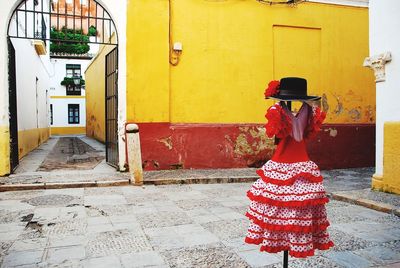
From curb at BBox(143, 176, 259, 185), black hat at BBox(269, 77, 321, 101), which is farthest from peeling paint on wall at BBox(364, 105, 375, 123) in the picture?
black hat at BBox(269, 77, 321, 101)

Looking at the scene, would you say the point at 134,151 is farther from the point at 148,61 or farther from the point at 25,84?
the point at 25,84

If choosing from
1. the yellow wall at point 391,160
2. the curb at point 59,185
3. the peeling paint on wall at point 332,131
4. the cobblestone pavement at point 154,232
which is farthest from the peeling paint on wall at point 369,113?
the curb at point 59,185

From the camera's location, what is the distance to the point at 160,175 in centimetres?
827

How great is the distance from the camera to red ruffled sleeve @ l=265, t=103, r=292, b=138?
9.27 ft

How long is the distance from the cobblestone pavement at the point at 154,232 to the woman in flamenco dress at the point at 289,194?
757mm

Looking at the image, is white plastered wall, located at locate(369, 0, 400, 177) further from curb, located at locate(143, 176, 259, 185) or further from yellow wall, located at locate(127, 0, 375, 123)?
yellow wall, located at locate(127, 0, 375, 123)

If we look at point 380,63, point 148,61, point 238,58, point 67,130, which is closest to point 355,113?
point 238,58

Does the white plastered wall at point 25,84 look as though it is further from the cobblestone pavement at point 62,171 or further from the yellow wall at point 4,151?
the yellow wall at point 4,151

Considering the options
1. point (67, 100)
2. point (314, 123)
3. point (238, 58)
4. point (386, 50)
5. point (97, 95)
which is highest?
point (67, 100)

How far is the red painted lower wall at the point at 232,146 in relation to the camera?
351 inches

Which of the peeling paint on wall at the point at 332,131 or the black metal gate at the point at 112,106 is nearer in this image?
the black metal gate at the point at 112,106

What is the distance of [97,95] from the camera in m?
20.1

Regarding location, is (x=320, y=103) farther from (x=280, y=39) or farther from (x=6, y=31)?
(x=6, y=31)

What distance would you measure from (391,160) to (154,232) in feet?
14.8
